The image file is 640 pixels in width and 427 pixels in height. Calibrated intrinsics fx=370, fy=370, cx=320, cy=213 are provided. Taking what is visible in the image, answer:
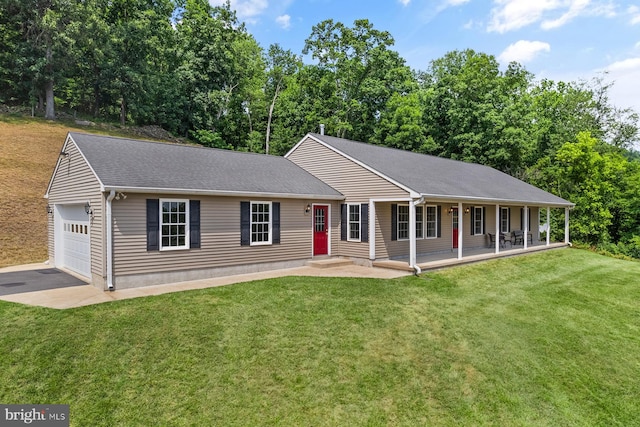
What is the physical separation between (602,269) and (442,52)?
104 ft

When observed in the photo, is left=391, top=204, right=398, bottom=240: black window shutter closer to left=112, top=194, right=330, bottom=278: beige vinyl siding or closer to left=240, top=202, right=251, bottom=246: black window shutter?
left=112, top=194, right=330, bottom=278: beige vinyl siding

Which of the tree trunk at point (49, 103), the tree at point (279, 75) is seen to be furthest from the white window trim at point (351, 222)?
the tree trunk at point (49, 103)

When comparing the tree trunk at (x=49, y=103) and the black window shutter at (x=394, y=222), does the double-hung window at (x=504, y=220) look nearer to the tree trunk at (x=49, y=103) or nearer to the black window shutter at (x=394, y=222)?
the black window shutter at (x=394, y=222)

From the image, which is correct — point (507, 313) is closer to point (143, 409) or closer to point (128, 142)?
point (143, 409)

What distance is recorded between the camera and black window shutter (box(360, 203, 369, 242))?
12938mm

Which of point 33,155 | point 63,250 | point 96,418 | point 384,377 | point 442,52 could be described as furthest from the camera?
point 442,52

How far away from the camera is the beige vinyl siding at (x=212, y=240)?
9102 mm

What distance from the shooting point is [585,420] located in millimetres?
5504

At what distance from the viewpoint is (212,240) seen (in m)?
10.6

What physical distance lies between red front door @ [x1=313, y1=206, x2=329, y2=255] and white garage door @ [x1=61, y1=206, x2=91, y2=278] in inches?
275

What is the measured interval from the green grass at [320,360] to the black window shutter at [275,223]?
2.74 metres

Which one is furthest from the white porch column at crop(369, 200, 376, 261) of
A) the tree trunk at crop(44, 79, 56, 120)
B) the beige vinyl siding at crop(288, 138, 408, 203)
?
the tree trunk at crop(44, 79, 56, 120)

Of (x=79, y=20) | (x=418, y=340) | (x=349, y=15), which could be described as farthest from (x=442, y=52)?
(x=418, y=340)

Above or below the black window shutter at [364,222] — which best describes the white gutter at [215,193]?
above
